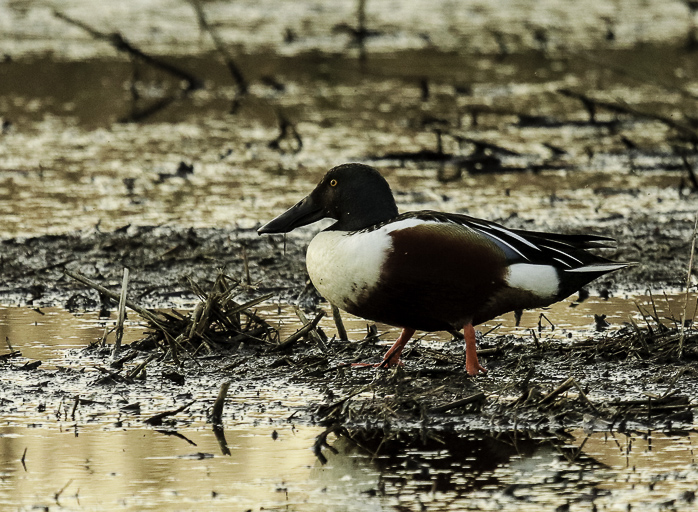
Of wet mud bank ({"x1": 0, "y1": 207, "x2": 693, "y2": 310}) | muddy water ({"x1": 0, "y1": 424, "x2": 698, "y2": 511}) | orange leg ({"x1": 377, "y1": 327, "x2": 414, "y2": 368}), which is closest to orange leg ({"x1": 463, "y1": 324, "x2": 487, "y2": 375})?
orange leg ({"x1": 377, "y1": 327, "x2": 414, "y2": 368})

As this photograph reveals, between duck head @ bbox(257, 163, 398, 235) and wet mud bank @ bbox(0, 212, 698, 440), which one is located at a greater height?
duck head @ bbox(257, 163, 398, 235)

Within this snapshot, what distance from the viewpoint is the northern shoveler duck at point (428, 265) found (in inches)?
220

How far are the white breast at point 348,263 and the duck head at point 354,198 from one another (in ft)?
0.51

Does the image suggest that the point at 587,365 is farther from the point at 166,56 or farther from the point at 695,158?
the point at 166,56

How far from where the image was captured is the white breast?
18.3ft

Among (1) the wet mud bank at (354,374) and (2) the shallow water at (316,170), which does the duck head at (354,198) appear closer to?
(1) the wet mud bank at (354,374)

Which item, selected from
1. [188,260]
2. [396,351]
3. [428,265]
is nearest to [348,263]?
[428,265]

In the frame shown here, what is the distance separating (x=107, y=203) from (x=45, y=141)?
9.59ft

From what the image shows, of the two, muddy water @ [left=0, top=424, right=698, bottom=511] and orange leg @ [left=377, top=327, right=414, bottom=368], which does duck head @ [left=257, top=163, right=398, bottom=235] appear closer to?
orange leg @ [left=377, top=327, right=414, bottom=368]

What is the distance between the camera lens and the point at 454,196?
10469 millimetres

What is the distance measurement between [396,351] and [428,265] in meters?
0.57

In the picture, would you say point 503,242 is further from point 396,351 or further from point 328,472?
point 328,472

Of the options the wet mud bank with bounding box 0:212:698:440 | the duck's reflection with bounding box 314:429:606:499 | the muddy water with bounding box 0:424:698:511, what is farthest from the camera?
the wet mud bank with bounding box 0:212:698:440

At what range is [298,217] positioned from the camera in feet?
20.8
